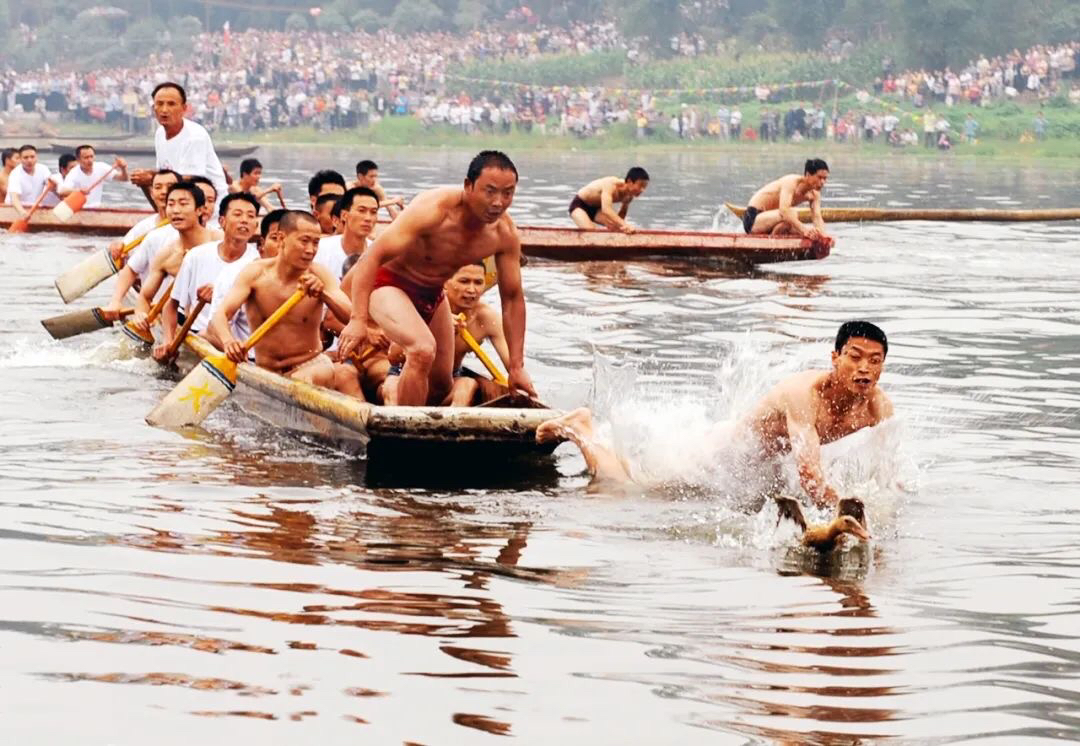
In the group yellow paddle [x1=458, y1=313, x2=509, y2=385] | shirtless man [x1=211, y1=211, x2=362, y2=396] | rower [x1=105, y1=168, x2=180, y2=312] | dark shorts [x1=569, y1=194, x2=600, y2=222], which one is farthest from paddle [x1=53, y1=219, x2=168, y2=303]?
dark shorts [x1=569, y1=194, x2=600, y2=222]

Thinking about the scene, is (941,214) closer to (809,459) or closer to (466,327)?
(466,327)

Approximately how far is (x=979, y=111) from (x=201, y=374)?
37.2 metres

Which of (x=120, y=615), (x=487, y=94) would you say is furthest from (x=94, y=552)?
(x=487, y=94)

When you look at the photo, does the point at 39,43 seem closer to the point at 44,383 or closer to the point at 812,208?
the point at 812,208

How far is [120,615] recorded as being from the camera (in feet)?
18.2

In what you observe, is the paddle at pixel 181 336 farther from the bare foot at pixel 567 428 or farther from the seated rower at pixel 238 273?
the bare foot at pixel 567 428

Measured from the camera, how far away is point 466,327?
357 inches

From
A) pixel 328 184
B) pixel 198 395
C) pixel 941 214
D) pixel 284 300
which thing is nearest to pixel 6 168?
pixel 941 214

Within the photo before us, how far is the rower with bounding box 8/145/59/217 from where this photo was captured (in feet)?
66.2

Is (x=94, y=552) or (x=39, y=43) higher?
(x=39, y=43)

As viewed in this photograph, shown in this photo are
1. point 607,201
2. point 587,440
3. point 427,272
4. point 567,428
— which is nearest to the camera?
point 567,428

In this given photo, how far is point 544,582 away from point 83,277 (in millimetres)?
7697

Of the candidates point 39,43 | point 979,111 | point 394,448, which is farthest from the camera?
point 39,43

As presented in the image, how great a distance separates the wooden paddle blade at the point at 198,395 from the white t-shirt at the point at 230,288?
0.45 m
